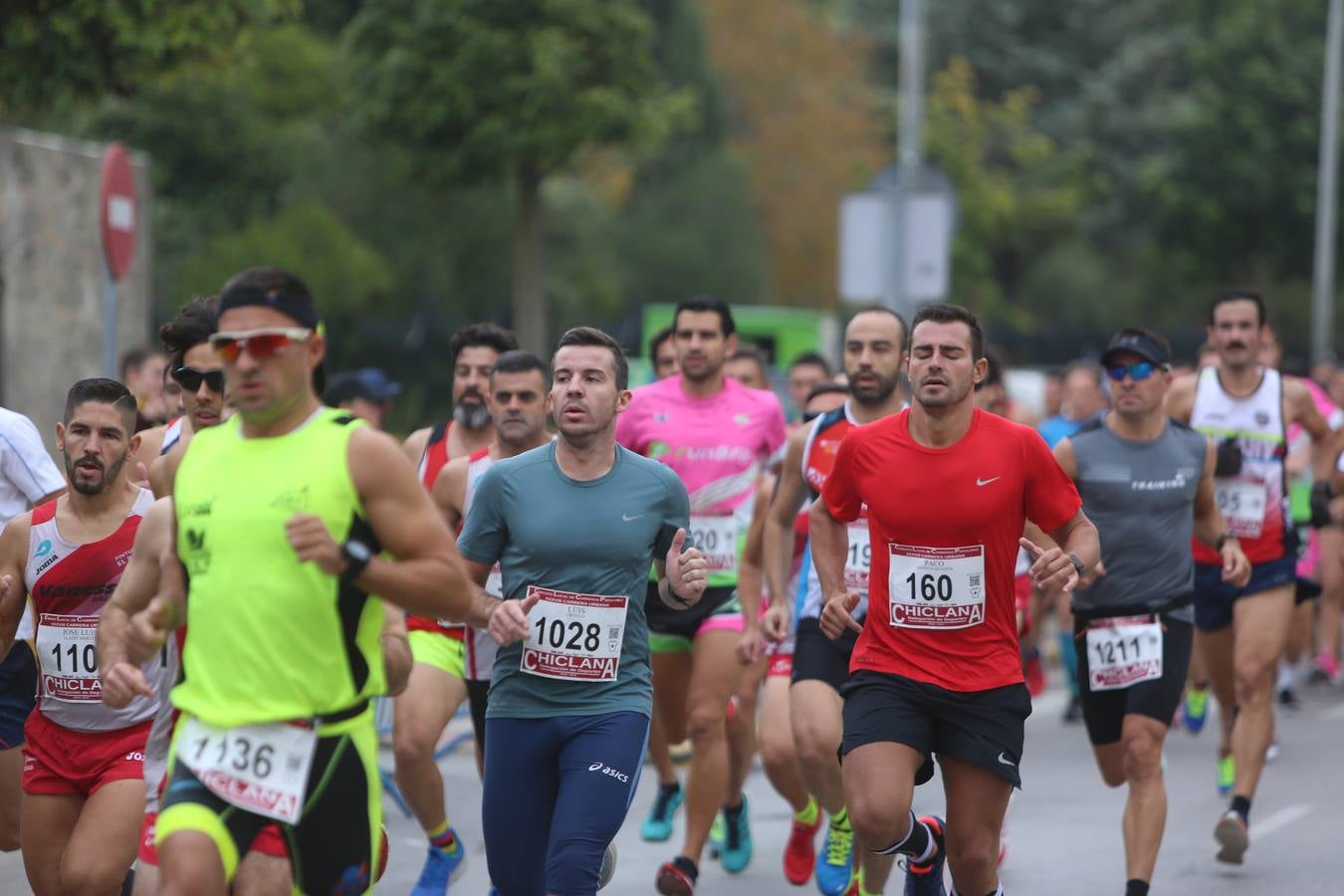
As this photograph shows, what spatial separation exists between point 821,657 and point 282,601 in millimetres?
3675

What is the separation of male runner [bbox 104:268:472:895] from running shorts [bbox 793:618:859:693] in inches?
132

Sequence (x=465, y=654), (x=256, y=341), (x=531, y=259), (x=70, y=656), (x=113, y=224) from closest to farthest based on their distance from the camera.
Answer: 1. (x=256, y=341)
2. (x=70, y=656)
3. (x=465, y=654)
4. (x=113, y=224)
5. (x=531, y=259)

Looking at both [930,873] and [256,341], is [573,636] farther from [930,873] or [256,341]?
[256,341]

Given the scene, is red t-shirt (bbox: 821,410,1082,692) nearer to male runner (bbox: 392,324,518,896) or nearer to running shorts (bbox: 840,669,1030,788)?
running shorts (bbox: 840,669,1030,788)

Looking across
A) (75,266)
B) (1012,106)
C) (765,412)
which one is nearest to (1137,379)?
(765,412)

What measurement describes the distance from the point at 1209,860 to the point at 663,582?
12.4 ft

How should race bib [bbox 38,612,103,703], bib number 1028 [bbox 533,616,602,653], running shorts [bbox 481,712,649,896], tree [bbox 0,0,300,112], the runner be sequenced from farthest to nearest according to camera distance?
1. tree [bbox 0,0,300,112]
2. the runner
3. race bib [bbox 38,612,103,703]
4. bib number 1028 [bbox 533,616,602,653]
5. running shorts [bbox 481,712,649,896]

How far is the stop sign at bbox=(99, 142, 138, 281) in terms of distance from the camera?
11.0 metres

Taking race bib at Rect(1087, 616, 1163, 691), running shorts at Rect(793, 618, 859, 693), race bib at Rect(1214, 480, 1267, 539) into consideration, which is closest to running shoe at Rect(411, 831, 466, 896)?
running shorts at Rect(793, 618, 859, 693)

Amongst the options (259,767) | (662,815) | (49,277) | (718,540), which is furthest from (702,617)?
(49,277)

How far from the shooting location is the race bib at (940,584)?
627 centimetres

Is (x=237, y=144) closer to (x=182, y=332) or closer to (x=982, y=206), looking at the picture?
(x=982, y=206)

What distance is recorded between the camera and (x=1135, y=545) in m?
8.01

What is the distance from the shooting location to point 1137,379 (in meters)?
8.01
